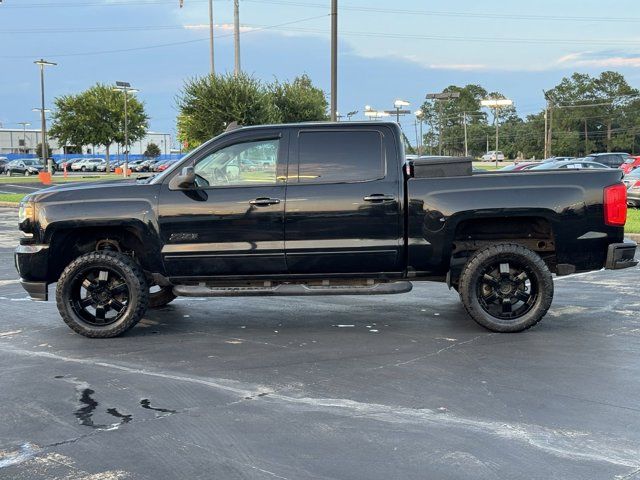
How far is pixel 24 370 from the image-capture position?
6.15m

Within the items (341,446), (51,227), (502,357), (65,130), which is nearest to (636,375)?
(502,357)

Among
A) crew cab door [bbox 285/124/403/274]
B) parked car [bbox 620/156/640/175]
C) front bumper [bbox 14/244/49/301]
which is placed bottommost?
front bumper [bbox 14/244/49/301]

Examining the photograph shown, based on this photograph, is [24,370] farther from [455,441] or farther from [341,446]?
[455,441]

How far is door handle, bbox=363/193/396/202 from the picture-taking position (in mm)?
7090

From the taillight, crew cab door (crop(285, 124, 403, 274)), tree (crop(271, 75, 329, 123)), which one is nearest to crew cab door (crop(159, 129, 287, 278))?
crew cab door (crop(285, 124, 403, 274))

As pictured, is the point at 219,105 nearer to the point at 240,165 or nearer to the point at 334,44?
the point at 334,44

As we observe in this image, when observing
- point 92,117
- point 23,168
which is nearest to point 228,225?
point 92,117

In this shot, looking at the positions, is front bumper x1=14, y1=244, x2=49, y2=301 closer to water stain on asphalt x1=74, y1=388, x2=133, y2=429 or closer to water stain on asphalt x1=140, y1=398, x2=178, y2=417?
water stain on asphalt x1=74, y1=388, x2=133, y2=429

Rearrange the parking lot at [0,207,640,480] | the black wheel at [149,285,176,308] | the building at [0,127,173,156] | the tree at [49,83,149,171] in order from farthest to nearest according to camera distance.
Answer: the building at [0,127,173,156] → the tree at [49,83,149,171] → the black wheel at [149,285,176,308] → the parking lot at [0,207,640,480]

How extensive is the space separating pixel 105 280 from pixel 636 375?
16.0 feet

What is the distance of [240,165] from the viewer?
7.31m

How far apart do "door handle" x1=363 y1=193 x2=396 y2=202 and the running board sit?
839mm

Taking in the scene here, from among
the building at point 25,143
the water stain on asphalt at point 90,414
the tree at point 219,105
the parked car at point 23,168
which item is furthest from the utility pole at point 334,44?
the building at point 25,143

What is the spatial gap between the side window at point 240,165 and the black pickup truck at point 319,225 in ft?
0.04
